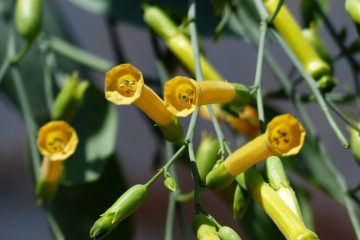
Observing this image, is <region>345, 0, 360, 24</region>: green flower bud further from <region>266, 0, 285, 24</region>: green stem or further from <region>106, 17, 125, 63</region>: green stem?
<region>106, 17, 125, 63</region>: green stem

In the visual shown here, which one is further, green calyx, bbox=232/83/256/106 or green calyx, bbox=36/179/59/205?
green calyx, bbox=36/179/59/205

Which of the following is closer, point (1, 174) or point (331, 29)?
point (331, 29)

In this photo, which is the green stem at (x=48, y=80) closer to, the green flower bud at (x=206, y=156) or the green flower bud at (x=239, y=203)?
the green flower bud at (x=206, y=156)

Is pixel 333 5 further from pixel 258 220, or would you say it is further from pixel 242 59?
pixel 258 220

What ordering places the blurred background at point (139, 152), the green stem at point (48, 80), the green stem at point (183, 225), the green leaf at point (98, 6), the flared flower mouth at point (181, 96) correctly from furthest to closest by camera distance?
the blurred background at point (139, 152) → the green leaf at point (98, 6) → the green stem at point (48, 80) → the green stem at point (183, 225) → the flared flower mouth at point (181, 96)

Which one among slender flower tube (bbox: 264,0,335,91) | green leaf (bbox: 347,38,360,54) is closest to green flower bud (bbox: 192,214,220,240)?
slender flower tube (bbox: 264,0,335,91)

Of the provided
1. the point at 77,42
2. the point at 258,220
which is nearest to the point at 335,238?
the point at 77,42

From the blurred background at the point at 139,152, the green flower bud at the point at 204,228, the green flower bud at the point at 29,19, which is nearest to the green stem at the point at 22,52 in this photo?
the green flower bud at the point at 29,19
